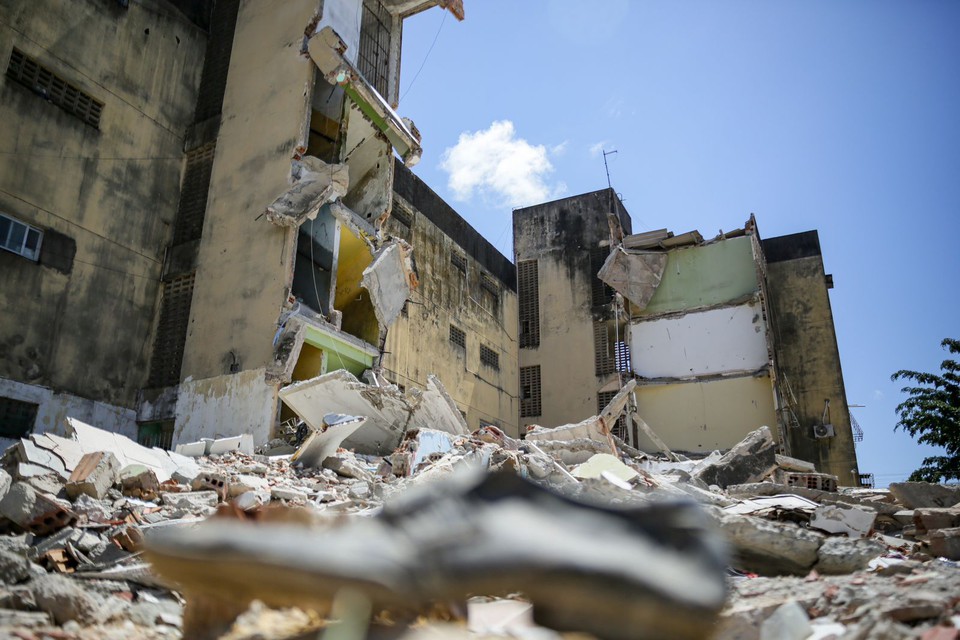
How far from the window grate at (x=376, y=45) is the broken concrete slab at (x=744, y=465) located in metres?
12.5

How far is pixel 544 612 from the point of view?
80.9 inches

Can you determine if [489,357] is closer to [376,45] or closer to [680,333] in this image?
[680,333]

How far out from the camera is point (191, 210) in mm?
15102

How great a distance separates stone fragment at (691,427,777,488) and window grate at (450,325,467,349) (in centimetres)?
1145

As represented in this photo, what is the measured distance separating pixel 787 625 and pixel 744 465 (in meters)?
9.20

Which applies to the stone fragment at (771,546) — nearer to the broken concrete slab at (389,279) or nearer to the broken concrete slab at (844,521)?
the broken concrete slab at (844,521)

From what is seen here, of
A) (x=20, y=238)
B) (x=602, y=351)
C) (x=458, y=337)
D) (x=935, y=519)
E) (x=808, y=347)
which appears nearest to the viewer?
(x=935, y=519)

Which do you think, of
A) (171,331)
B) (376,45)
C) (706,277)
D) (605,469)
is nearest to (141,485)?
(605,469)

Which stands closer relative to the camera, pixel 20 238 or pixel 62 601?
pixel 62 601

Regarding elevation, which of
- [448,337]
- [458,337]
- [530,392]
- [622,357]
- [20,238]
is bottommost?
[20,238]

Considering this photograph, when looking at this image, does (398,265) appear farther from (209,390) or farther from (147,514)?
(147,514)

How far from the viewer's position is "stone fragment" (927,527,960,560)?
15.3 feet

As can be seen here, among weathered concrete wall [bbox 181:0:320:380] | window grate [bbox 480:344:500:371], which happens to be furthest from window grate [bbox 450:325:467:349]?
weathered concrete wall [bbox 181:0:320:380]

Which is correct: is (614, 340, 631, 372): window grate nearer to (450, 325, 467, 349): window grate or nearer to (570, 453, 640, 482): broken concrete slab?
(450, 325, 467, 349): window grate
